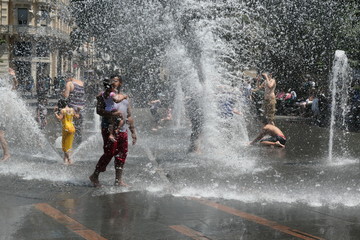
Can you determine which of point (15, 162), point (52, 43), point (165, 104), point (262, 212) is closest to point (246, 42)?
point (165, 104)

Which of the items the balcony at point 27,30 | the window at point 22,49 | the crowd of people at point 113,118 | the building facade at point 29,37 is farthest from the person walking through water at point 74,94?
the window at point 22,49

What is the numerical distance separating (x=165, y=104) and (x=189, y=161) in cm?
1272

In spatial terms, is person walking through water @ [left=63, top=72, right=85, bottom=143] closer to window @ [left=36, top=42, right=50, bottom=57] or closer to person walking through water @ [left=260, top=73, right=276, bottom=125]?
person walking through water @ [left=260, top=73, right=276, bottom=125]

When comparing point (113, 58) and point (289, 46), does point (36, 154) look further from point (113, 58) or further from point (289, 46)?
point (113, 58)

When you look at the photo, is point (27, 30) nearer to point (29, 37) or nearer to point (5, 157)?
point (29, 37)

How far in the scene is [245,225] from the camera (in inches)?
257

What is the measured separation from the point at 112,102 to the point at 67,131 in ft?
7.53

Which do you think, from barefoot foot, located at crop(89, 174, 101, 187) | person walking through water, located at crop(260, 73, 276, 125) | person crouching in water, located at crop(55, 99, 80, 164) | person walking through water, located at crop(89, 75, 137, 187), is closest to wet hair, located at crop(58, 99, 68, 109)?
person crouching in water, located at crop(55, 99, 80, 164)

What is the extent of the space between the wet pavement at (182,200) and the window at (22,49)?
55.7m

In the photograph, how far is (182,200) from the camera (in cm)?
772

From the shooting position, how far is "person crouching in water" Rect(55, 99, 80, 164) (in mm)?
10719

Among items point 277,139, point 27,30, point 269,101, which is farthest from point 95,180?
point 27,30

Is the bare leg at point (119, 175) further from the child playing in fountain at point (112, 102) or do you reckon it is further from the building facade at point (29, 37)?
the building facade at point (29, 37)

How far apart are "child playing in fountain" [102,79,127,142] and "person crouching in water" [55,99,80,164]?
2.24m
